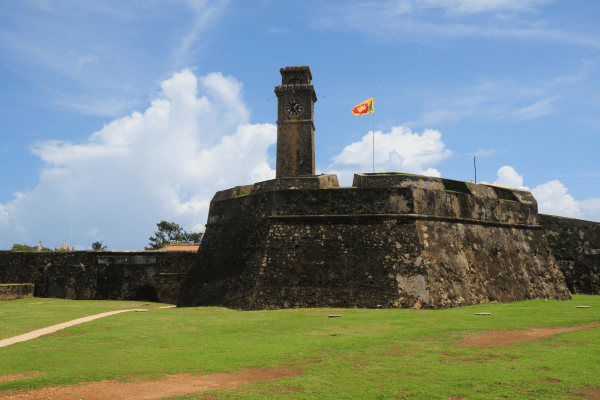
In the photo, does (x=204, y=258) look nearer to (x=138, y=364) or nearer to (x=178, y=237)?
(x=138, y=364)

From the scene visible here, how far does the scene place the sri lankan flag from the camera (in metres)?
21.3

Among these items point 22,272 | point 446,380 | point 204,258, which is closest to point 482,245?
point 204,258

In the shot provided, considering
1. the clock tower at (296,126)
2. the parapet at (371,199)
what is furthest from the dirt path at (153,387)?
the clock tower at (296,126)

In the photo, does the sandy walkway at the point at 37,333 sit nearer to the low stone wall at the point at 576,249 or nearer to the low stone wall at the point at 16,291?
the low stone wall at the point at 16,291

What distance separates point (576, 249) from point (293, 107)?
1547 centimetres

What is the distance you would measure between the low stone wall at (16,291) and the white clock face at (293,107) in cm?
1545

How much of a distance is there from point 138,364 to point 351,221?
8631 millimetres

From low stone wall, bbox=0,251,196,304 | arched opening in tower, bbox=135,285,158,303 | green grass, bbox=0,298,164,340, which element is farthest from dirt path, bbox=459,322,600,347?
arched opening in tower, bbox=135,285,158,303

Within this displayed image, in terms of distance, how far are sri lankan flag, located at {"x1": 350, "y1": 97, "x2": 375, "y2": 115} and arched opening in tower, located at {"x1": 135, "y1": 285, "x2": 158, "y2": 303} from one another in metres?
12.1

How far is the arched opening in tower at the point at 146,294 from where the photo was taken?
68.5 ft

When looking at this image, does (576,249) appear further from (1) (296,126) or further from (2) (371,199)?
(1) (296,126)

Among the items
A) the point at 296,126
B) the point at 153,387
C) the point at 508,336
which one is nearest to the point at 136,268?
the point at 296,126

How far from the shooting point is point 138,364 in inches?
280

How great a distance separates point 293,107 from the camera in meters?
26.3
